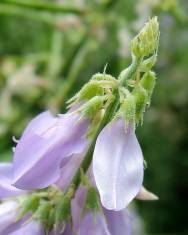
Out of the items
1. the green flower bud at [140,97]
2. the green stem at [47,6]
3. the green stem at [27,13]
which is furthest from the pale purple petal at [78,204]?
the green stem at [27,13]

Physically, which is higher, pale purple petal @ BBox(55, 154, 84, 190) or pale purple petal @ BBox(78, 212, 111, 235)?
pale purple petal @ BBox(55, 154, 84, 190)

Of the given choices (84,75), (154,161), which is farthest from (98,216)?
(154,161)

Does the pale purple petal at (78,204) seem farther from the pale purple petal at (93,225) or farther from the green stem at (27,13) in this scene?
the green stem at (27,13)

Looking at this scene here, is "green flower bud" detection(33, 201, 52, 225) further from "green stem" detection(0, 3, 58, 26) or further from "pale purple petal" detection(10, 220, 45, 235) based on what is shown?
"green stem" detection(0, 3, 58, 26)

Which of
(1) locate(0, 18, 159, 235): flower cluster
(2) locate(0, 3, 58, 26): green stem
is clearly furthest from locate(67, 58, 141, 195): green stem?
(2) locate(0, 3, 58, 26): green stem

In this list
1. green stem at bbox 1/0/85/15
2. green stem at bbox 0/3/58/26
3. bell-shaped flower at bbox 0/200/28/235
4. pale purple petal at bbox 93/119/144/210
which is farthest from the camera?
green stem at bbox 0/3/58/26

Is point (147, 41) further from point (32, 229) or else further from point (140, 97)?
point (32, 229)
